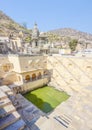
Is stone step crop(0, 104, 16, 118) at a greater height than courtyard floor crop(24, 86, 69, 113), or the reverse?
stone step crop(0, 104, 16, 118)

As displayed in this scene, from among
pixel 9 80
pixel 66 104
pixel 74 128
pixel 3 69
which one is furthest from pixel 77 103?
pixel 3 69

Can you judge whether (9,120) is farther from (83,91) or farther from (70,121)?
(83,91)

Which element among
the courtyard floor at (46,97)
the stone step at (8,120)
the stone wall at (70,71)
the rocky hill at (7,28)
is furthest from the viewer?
the rocky hill at (7,28)

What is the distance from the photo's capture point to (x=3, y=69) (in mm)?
13578

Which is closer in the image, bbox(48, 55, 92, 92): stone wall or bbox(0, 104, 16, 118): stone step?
bbox(0, 104, 16, 118): stone step

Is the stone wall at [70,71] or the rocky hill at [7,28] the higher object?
the rocky hill at [7,28]

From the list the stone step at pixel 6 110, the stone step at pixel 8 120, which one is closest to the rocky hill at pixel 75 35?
the stone step at pixel 6 110

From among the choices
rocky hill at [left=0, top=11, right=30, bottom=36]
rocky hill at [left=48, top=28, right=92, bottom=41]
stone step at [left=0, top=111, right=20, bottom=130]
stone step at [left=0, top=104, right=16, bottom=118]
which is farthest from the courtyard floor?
rocky hill at [left=48, top=28, right=92, bottom=41]

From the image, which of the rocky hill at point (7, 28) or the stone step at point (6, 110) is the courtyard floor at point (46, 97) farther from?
the rocky hill at point (7, 28)

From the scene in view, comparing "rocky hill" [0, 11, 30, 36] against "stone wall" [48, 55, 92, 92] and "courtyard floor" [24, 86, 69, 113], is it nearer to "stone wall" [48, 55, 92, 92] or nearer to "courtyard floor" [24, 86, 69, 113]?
"stone wall" [48, 55, 92, 92]

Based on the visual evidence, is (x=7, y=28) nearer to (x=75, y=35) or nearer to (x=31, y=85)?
(x=31, y=85)

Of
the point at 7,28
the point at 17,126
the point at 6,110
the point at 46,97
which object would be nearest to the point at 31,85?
the point at 46,97

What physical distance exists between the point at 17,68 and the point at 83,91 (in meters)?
9.69

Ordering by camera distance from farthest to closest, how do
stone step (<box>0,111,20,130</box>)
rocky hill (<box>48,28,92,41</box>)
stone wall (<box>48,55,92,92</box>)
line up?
rocky hill (<box>48,28,92,41</box>), stone wall (<box>48,55,92,92</box>), stone step (<box>0,111,20,130</box>)
